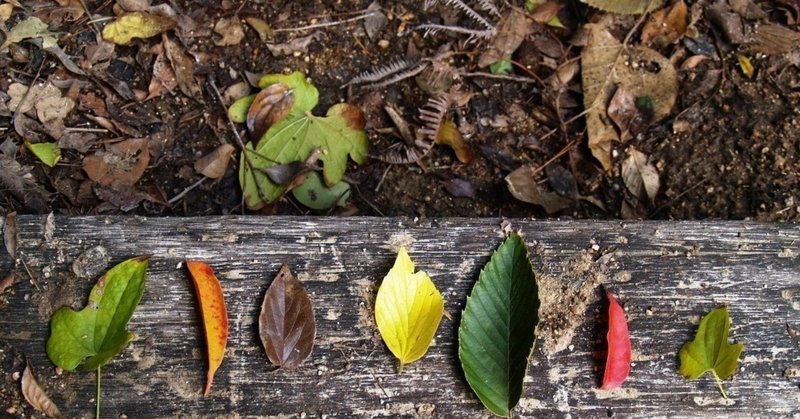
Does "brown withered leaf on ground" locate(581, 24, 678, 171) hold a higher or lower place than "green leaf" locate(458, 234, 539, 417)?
higher

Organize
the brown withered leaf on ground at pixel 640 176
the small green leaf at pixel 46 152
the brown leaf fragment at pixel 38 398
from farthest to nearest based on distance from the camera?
1. the brown withered leaf on ground at pixel 640 176
2. the small green leaf at pixel 46 152
3. the brown leaf fragment at pixel 38 398

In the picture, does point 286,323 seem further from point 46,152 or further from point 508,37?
point 508,37

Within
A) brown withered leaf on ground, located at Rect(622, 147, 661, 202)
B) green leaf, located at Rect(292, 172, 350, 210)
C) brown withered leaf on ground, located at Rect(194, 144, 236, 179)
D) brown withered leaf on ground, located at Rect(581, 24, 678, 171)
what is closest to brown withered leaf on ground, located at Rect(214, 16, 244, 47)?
brown withered leaf on ground, located at Rect(194, 144, 236, 179)

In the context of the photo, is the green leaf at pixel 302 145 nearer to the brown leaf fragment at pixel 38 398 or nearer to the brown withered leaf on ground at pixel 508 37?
the brown withered leaf on ground at pixel 508 37

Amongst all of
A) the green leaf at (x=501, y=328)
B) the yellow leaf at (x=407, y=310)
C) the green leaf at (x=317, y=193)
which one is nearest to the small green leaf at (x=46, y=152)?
the green leaf at (x=317, y=193)

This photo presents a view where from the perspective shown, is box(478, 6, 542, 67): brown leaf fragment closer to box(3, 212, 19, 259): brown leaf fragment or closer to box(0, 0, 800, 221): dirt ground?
box(0, 0, 800, 221): dirt ground
